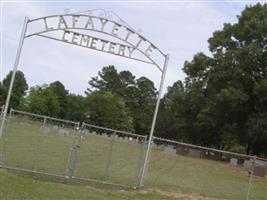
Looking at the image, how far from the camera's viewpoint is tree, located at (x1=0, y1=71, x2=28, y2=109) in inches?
5197

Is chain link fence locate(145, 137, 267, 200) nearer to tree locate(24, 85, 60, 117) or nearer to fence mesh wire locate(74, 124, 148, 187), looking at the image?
fence mesh wire locate(74, 124, 148, 187)

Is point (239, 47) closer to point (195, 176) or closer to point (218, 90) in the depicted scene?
point (218, 90)

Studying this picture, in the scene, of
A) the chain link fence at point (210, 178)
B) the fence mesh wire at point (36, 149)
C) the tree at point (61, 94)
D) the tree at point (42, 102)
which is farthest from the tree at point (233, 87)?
the tree at point (61, 94)

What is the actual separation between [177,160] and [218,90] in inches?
1168

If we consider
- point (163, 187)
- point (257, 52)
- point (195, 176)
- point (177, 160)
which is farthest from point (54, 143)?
point (257, 52)

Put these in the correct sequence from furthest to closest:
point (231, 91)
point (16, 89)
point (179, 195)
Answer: point (16, 89) → point (231, 91) → point (179, 195)

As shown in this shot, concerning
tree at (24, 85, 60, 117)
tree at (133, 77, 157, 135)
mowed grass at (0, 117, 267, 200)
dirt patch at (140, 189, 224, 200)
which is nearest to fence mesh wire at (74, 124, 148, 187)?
mowed grass at (0, 117, 267, 200)

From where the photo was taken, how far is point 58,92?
158 metres

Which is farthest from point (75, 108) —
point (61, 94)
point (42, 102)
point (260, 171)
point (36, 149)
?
point (36, 149)

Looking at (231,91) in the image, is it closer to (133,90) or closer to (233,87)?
(233,87)

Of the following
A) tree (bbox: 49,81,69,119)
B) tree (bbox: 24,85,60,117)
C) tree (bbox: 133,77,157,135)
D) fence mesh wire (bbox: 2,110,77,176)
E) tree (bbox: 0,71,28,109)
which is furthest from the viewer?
tree (bbox: 49,81,69,119)

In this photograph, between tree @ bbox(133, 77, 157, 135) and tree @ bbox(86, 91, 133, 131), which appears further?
tree @ bbox(133, 77, 157, 135)

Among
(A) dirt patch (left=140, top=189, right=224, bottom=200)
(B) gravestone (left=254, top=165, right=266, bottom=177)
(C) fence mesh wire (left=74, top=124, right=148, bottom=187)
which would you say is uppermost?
(B) gravestone (left=254, top=165, right=266, bottom=177)

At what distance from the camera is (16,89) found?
142 m
